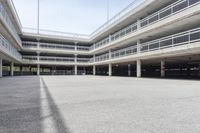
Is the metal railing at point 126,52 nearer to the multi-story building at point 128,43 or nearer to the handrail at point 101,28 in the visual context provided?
the multi-story building at point 128,43

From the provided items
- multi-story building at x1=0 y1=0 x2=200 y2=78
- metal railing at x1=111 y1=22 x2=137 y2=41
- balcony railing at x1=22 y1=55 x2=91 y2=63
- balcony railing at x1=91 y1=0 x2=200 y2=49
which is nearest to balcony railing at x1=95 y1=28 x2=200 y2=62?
multi-story building at x1=0 y1=0 x2=200 y2=78

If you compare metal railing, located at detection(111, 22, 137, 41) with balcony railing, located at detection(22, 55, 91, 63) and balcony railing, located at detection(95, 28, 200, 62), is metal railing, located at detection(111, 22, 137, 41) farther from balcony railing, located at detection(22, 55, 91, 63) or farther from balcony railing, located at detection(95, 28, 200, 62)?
balcony railing, located at detection(22, 55, 91, 63)

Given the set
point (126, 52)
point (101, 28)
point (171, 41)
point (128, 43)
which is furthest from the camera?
point (101, 28)

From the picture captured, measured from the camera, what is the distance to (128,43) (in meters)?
33.3

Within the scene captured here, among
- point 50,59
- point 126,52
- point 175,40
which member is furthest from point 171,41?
point 50,59

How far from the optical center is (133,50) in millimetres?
28062

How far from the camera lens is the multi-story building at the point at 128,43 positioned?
19266mm

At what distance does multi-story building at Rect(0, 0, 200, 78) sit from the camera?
19266 millimetres

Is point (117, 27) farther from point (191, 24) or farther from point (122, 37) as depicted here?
point (191, 24)

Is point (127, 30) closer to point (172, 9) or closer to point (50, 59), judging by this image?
point (172, 9)

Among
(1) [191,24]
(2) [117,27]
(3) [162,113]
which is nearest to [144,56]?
(1) [191,24]

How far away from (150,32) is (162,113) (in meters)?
21.2

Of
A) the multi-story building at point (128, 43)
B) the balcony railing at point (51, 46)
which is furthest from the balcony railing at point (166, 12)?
the balcony railing at point (51, 46)

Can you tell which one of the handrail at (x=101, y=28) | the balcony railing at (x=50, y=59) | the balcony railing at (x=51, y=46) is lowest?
the balcony railing at (x=50, y=59)
